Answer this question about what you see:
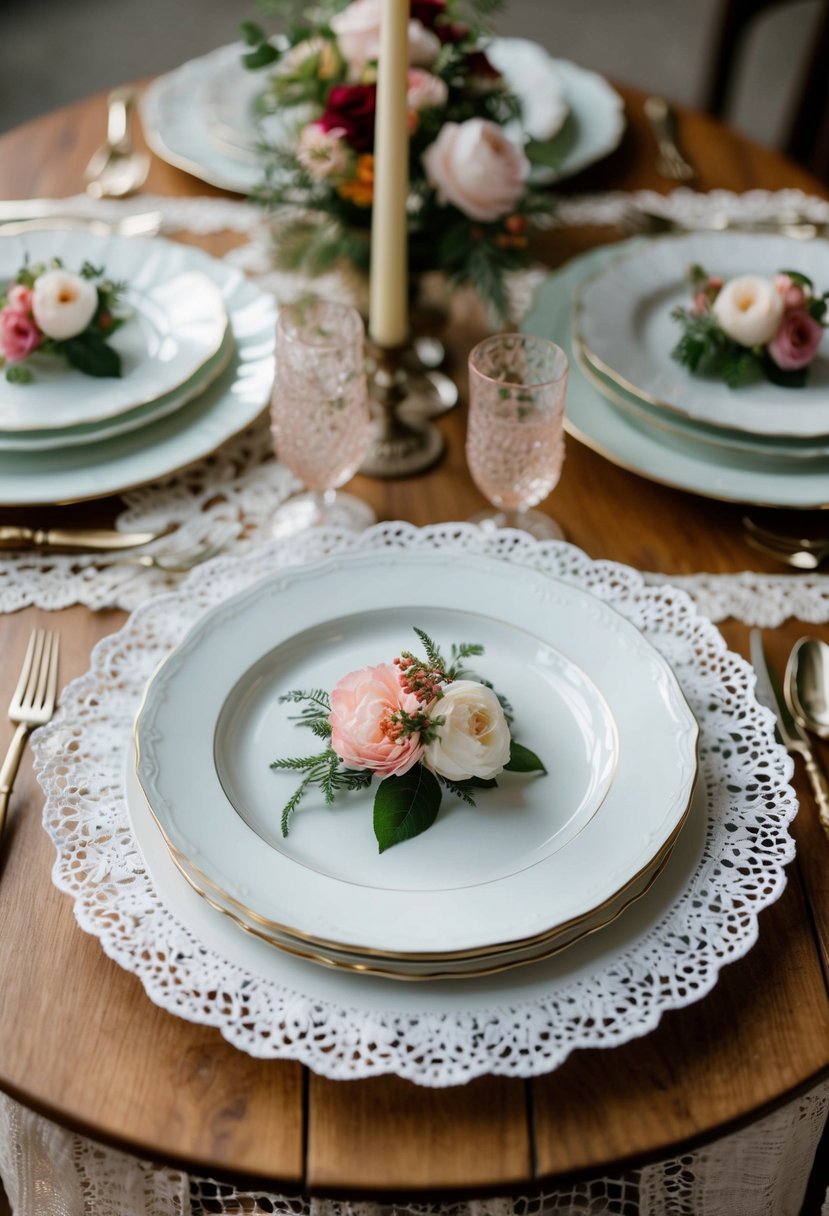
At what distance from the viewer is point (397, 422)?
1216 millimetres

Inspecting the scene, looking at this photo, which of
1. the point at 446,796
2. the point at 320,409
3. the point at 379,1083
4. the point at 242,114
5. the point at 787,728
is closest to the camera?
the point at 379,1083

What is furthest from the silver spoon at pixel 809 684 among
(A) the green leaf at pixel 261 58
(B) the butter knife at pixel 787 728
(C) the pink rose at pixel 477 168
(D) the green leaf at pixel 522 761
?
(A) the green leaf at pixel 261 58

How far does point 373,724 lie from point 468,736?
6 cm

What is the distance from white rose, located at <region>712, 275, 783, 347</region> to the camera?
1139 millimetres

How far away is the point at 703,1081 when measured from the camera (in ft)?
2.29

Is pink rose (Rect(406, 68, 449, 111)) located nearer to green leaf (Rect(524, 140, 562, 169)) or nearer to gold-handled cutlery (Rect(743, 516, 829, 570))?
green leaf (Rect(524, 140, 562, 169))

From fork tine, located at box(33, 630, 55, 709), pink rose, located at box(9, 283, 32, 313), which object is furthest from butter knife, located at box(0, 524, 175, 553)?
pink rose, located at box(9, 283, 32, 313)

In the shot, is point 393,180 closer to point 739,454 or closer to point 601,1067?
point 739,454

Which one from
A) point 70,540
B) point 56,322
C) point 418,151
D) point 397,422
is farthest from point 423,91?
point 70,540

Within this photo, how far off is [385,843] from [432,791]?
5cm

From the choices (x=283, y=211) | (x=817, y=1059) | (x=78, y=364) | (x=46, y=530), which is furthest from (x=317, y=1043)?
(x=283, y=211)

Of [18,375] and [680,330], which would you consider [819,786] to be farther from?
[18,375]

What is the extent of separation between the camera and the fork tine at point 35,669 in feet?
Result: 3.05

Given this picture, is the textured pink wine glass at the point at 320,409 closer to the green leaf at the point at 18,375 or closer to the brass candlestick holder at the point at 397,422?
the brass candlestick holder at the point at 397,422
